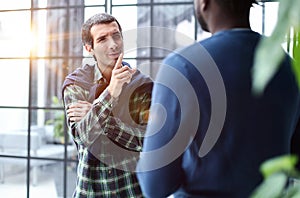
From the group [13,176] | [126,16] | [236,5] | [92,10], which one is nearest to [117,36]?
[236,5]

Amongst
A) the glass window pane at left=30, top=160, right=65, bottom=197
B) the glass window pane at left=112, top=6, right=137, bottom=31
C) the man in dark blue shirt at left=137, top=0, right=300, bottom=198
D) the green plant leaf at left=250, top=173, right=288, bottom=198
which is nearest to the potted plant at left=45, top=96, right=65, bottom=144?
the glass window pane at left=30, top=160, right=65, bottom=197

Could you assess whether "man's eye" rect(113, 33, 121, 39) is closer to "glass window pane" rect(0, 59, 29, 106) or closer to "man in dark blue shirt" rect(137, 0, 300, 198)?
"man in dark blue shirt" rect(137, 0, 300, 198)

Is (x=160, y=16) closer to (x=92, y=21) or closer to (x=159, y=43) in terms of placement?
(x=159, y=43)

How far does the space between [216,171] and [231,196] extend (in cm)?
6

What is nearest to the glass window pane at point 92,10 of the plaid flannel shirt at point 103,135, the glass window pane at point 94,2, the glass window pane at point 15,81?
the glass window pane at point 94,2

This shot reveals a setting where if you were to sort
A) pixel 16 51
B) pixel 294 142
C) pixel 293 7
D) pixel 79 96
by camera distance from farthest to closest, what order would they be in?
pixel 16 51 < pixel 79 96 < pixel 294 142 < pixel 293 7

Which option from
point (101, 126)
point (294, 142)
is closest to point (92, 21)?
point (101, 126)

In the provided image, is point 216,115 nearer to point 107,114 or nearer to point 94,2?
point 107,114

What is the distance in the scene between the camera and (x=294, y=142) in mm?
940

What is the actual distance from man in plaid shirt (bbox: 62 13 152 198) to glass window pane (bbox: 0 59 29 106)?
156 cm

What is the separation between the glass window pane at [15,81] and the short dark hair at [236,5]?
232 centimetres

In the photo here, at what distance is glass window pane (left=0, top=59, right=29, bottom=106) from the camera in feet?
9.67

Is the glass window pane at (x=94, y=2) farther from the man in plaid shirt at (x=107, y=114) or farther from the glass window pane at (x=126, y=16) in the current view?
the man in plaid shirt at (x=107, y=114)

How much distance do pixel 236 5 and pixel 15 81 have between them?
2.40 m
